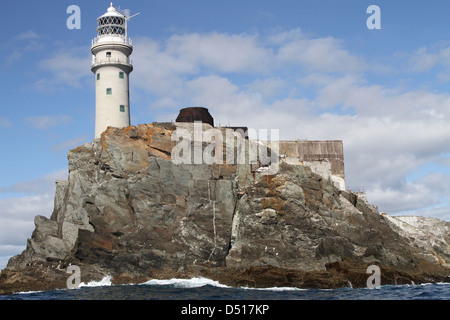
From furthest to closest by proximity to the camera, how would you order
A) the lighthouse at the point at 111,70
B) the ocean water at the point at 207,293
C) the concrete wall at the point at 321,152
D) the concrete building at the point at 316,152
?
1. the concrete wall at the point at 321,152
2. the concrete building at the point at 316,152
3. the lighthouse at the point at 111,70
4. the ocean water at the point at 207,293

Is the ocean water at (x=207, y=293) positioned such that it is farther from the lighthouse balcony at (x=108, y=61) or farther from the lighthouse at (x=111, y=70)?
the lighthouse balcony at (x=108, y=61)

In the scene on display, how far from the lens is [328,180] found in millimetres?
52500

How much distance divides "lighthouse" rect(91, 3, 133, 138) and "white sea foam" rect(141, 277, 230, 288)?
66.2 feet

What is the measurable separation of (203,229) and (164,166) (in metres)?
7.26

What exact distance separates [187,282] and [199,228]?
236 inches

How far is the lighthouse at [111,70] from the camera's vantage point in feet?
184

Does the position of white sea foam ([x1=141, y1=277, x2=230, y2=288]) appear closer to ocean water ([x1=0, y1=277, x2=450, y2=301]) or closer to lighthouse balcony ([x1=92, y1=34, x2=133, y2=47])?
ocean water ([x1=0, y1=277, x2=450, y2=301])

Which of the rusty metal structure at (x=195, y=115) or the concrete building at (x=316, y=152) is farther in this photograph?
the concrete building at (x=316, y=152)

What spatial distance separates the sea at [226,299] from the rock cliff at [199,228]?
208cm

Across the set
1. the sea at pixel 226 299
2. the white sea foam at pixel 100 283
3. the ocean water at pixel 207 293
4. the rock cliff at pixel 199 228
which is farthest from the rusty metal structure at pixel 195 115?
the white sea foam at pixel 100 283

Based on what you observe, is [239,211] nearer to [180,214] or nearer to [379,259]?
[180,214]

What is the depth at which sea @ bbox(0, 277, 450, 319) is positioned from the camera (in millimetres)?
23141
